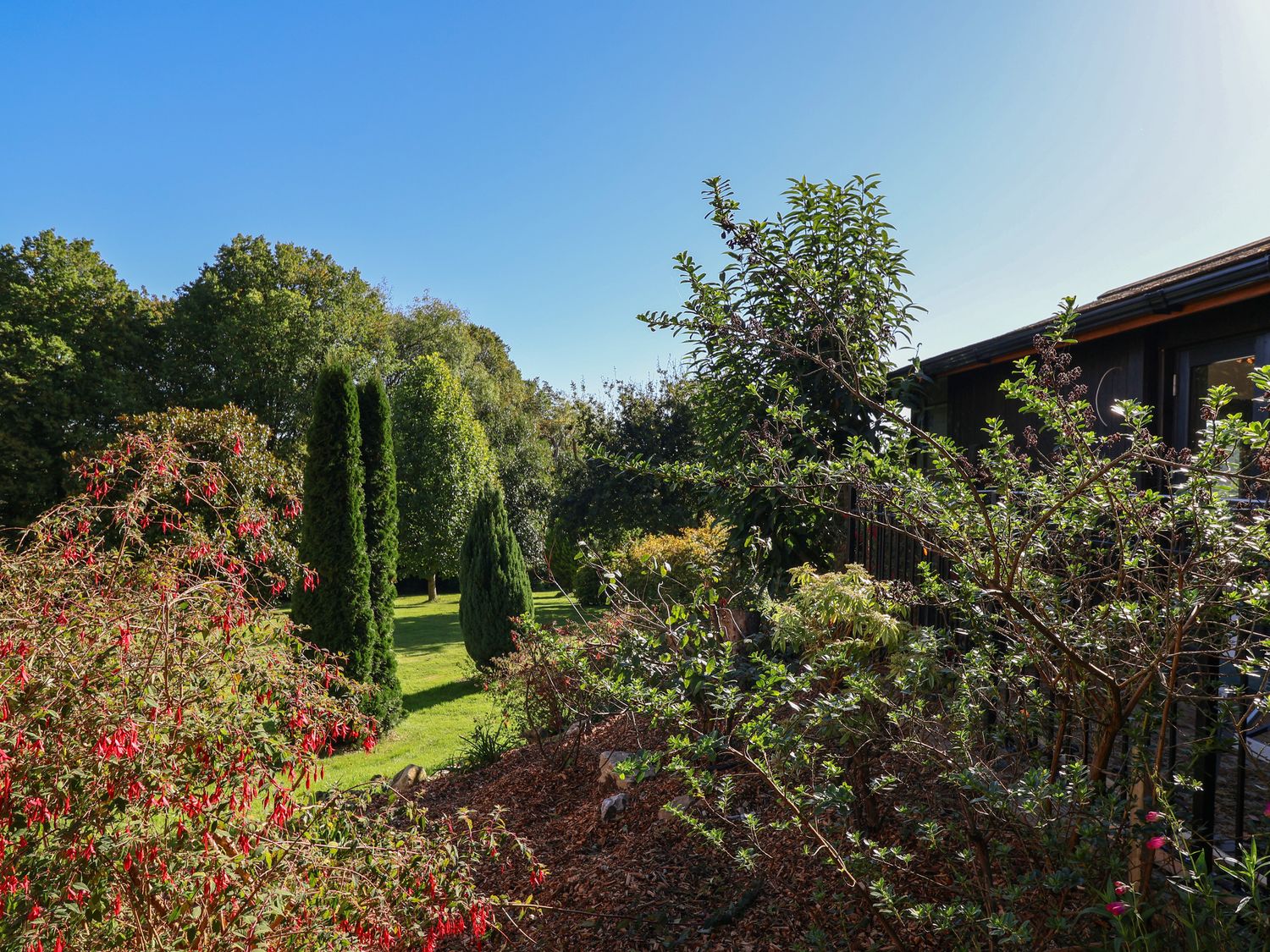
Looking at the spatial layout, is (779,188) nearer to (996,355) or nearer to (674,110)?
(674,110)

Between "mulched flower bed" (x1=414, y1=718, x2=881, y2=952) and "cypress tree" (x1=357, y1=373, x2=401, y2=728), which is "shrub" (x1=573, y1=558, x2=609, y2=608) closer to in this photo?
"cypress tree" (x1=357, y1=373, x2=401, y2=728)

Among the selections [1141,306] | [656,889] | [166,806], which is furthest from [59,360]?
[1141,306]

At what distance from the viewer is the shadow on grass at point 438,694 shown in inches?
427

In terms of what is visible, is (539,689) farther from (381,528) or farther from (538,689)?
(381,528)

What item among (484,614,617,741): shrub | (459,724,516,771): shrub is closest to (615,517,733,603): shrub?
(484,614,617,741): shrub

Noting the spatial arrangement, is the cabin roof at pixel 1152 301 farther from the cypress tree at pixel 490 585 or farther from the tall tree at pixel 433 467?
the tall tree at pixel 433 467

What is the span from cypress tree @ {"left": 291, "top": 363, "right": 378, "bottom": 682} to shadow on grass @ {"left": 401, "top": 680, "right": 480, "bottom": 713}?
2266 millimetres

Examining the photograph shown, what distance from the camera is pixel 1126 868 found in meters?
1.99

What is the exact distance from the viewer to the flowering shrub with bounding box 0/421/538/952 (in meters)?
2.22

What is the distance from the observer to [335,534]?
344 inches

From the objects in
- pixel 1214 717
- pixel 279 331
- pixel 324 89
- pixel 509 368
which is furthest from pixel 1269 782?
pixel 509 368

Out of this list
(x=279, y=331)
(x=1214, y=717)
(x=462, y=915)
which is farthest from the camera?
(x=279, y=331)

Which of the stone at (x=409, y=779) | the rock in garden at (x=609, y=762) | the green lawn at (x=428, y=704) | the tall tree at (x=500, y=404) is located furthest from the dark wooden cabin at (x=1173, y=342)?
the tall tree at (x=500, y=404)

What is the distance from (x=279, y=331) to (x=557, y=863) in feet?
70.2
